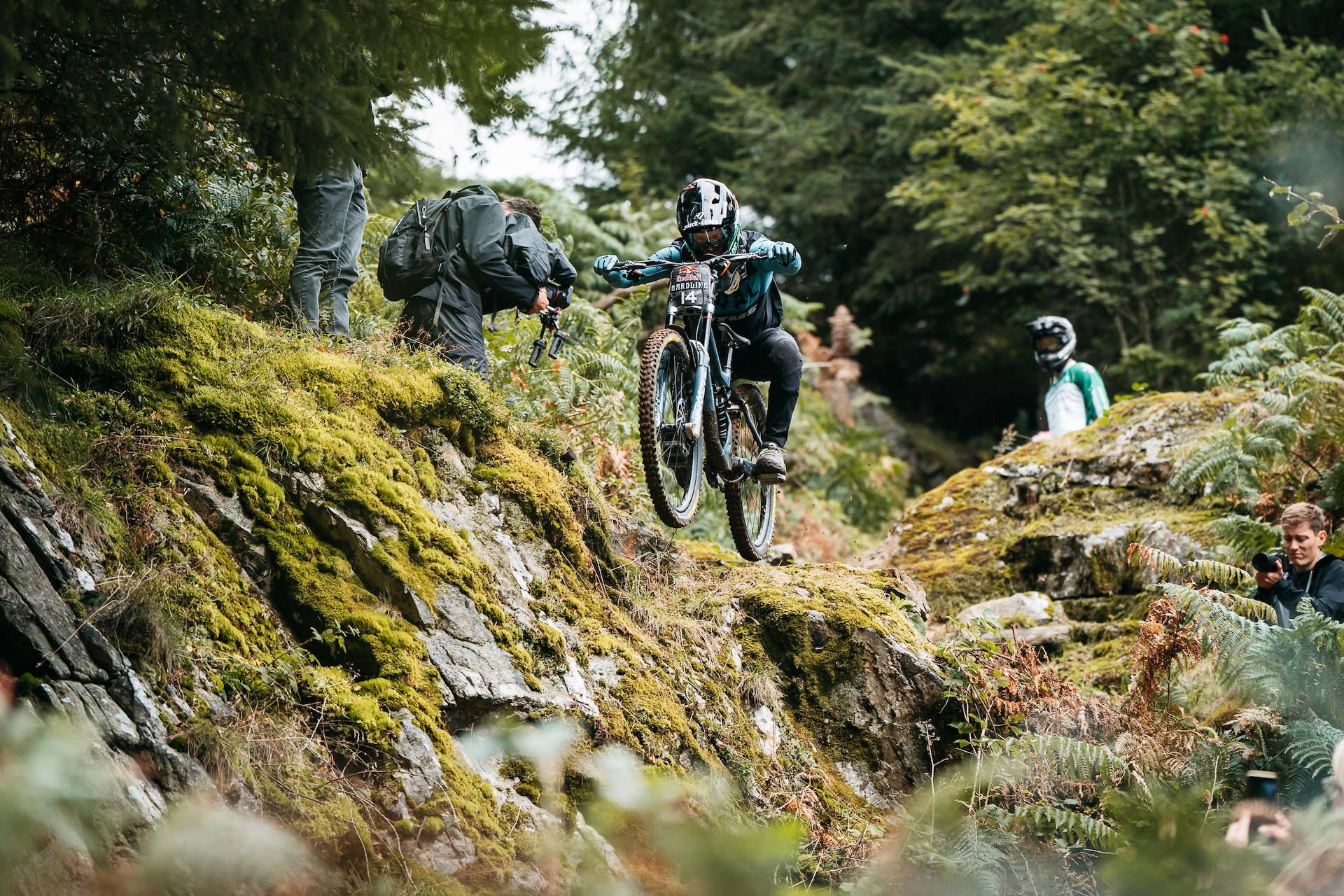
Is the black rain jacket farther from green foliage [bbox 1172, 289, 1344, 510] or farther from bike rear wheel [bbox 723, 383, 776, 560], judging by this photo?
bike rear wheel [bbox 723, 383, 776, 560]

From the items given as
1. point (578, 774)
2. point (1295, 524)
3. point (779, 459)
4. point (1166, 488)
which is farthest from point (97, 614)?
point (1166, 488)

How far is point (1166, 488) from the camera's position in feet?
32.5

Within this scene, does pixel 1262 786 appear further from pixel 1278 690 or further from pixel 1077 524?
pixel 1077 524

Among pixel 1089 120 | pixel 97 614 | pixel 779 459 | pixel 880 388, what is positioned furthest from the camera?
pixel 880 388

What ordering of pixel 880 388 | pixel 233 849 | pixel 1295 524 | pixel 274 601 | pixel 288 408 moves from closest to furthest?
pixel 233 849 → pixel 274 601 → pixel 288 408 → pixel 1295 524 → pixel 880 388

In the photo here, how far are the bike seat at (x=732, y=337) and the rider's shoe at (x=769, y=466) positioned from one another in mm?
695

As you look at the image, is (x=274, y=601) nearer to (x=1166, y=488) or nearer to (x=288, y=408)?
(x=288, y=408)

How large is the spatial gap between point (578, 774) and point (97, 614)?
2058 mm

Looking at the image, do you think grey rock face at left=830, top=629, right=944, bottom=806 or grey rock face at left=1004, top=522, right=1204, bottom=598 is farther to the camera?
grey rock face at left=1004, top=522, right=1204, bottom=598

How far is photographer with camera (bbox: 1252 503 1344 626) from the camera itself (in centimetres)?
641

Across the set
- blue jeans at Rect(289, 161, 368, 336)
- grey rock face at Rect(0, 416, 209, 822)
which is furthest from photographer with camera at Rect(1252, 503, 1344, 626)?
grey rock face at Rect(0, 416, 209, 822)

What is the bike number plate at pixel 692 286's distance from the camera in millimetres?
6539

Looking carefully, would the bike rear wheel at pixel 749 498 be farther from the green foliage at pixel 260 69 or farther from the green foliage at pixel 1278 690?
the green foliage at pixel 260 69

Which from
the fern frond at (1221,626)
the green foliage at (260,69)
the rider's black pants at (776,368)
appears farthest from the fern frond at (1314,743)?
the green foliage at (260,69)
